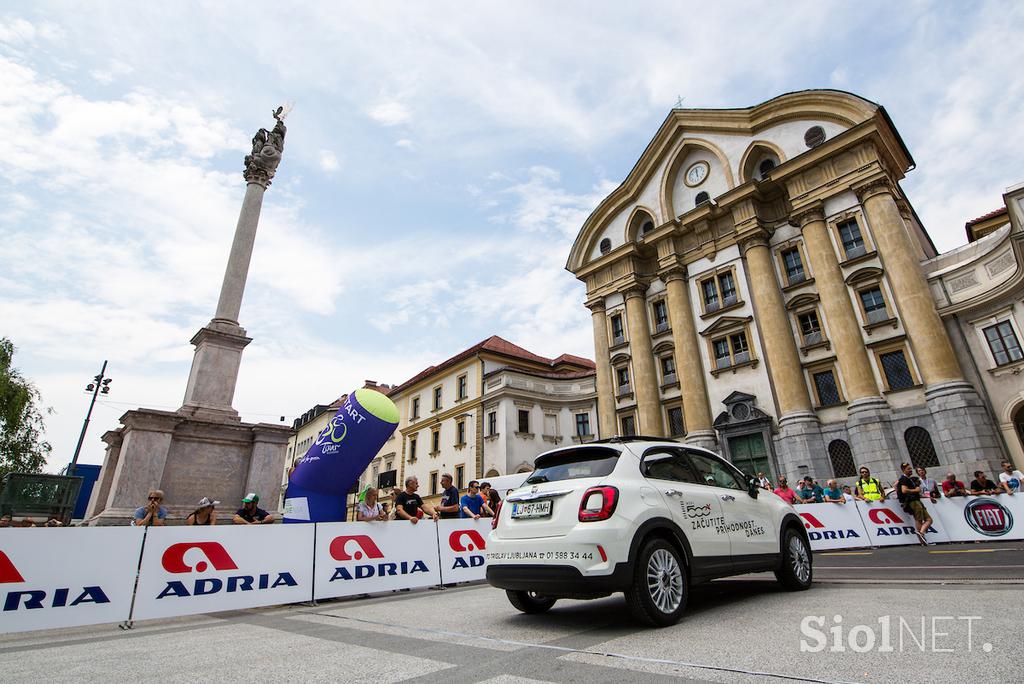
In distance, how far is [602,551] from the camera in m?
4.14

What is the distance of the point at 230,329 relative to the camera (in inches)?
564

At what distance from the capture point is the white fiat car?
418 centimetres

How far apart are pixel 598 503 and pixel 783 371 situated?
22795mm

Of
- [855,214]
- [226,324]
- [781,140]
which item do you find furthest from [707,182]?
[226,324]

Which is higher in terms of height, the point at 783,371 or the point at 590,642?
the point at 783,371

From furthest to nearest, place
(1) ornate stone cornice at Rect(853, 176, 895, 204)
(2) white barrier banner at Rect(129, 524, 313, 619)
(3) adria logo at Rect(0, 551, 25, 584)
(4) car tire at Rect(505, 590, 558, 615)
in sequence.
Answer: (1) ornate stone cornice at Rect(853, 176, 895, 204) < (2) white barrier banner at Rect(129, 524, 313, 619) < (3) adria logo at Rect(0, 551, 25, 584) < (4) car tire at Rect(505, 590, 558, 615)

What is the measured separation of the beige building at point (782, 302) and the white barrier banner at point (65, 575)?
23826 millimetres

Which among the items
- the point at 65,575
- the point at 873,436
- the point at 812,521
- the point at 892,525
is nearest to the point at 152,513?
the point at 65,575

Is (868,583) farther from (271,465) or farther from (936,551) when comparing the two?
(271,465)

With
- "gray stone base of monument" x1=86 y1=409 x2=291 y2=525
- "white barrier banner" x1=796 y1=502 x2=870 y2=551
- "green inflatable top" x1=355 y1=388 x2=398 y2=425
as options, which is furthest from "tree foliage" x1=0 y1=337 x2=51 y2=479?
"white barrier banner" x1=796 y1=502 x2=870 y2=551

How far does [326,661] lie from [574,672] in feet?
5.97

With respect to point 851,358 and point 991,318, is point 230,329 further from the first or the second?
point 991,318

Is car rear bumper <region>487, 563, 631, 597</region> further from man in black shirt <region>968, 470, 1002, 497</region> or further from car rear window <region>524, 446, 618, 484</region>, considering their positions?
man in black shirt <region>968, 470, 1002, 497</region>

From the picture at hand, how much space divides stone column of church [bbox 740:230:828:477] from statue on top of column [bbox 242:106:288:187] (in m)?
22.9
